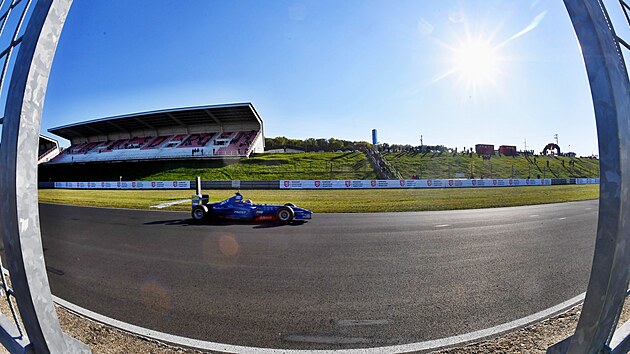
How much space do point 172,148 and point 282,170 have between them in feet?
65.4

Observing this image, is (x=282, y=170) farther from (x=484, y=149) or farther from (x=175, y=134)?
(x=484, y=149)

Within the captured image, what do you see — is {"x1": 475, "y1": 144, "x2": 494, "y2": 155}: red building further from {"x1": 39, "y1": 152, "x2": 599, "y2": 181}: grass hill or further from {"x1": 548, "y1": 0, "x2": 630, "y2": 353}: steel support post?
{"x1": 548, "y1": 0, "x2": 630, "y2": 353}: steel support post

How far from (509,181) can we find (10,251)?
39863mm

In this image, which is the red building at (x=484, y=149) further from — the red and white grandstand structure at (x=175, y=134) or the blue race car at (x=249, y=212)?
the blue race car at (x=249, y=212)

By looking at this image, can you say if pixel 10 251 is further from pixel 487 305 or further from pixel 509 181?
pixel 509 181

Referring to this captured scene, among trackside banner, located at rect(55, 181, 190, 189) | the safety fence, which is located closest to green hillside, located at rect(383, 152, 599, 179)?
the safety fence

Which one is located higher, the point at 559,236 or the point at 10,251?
the point at 10,251

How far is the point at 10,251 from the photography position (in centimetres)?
130

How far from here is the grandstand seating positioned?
4052cm

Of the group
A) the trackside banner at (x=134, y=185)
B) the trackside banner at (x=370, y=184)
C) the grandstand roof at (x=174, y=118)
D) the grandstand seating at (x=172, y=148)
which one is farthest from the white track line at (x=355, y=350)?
the grandstand roof at (x=174, y=118)

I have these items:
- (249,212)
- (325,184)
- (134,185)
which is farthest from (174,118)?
(249,212)

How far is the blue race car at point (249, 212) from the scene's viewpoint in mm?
8477

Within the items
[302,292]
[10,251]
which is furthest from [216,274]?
[10,251]

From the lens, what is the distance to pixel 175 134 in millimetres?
44625
